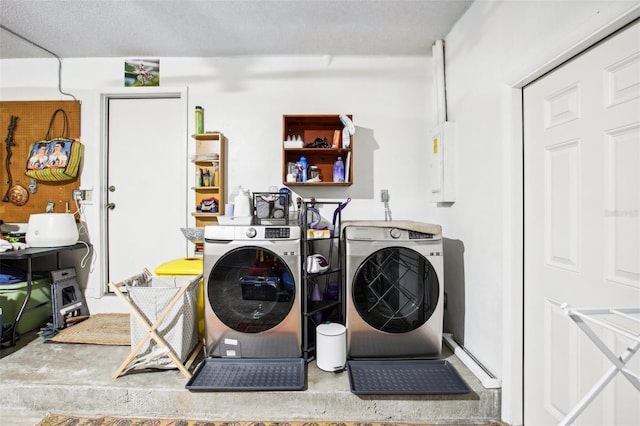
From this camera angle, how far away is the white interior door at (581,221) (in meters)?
1.02

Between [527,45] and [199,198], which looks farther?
[199,198]

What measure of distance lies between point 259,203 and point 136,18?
174 centimetres

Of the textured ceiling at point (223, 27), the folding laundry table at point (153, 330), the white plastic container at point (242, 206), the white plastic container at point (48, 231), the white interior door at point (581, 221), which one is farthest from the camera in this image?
the white plastic container at point (48, 231)

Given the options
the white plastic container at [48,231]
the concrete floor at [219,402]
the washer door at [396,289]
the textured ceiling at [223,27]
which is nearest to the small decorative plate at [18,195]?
the white plastic container at [48,231]

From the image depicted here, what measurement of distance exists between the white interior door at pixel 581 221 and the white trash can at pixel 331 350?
40.1 inches

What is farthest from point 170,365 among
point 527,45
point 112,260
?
point 527,45

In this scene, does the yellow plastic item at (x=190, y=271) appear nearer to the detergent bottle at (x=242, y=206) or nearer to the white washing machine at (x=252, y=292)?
the white washing machine at (x=252, y=292)

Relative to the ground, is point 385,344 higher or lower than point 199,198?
lower

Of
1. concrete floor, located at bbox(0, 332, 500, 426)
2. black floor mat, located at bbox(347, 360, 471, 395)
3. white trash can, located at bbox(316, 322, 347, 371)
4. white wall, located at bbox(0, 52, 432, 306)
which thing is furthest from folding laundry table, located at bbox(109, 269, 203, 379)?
white wall, located at bbox(0, 52, 432, 306)

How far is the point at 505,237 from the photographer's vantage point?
1517 mm

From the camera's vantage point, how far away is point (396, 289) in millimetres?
1836

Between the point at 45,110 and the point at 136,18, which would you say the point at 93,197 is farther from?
the point at 136,18

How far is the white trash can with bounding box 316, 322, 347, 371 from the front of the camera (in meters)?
1.72

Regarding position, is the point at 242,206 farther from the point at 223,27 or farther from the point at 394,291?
the point at 223,27
